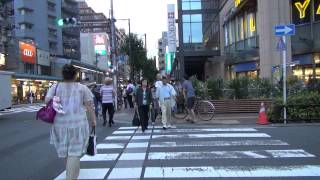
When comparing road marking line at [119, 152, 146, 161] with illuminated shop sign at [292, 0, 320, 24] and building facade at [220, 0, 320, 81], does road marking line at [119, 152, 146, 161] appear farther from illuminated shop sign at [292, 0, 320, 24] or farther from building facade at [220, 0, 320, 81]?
illuminated shop sign at [292, 0, 320, 24]

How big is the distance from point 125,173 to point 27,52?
62507 millimetres

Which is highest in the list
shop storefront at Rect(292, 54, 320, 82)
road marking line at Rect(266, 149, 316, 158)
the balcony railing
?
the balcony railing

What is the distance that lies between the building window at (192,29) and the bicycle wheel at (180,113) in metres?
36.7

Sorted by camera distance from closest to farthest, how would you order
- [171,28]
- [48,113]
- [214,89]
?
[48,113] < [214,89] < [171,28]

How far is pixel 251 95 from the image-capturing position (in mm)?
22141

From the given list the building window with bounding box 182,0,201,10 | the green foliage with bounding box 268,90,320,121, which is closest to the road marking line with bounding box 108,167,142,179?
the green foliage with bounding box 268,90,320,121

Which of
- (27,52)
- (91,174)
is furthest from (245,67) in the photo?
(27,52)

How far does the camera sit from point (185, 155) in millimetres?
10297

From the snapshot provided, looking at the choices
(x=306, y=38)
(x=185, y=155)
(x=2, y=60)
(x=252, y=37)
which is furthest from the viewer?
(x=2, y=60)

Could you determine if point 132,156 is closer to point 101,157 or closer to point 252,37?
point 101,157

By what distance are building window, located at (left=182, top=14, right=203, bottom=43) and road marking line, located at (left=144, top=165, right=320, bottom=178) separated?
1919 inches

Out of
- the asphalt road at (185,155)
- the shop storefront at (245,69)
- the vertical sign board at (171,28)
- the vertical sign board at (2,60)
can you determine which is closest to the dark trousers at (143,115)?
the asphalt road at (185,155)

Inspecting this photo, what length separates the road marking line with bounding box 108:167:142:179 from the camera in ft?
27.0

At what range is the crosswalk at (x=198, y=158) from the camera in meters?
8.40
